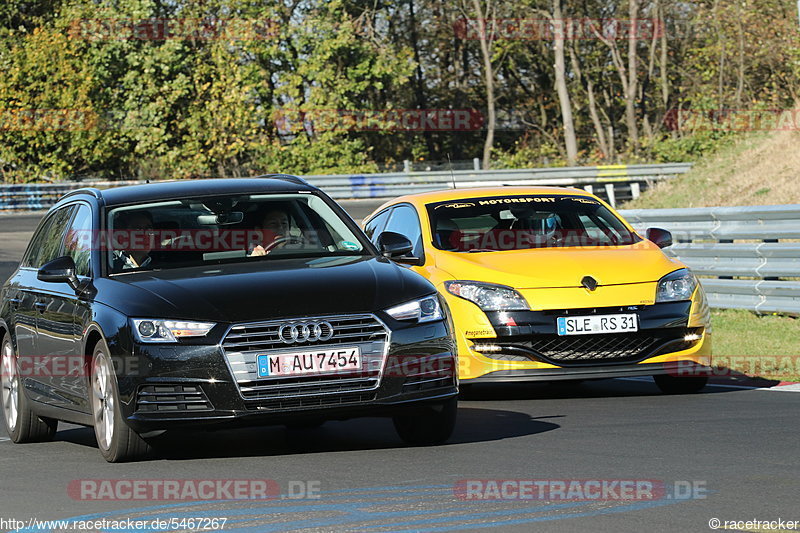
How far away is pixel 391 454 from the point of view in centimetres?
786

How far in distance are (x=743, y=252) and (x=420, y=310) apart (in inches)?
334

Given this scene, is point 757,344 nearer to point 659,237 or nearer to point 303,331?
point 659,237

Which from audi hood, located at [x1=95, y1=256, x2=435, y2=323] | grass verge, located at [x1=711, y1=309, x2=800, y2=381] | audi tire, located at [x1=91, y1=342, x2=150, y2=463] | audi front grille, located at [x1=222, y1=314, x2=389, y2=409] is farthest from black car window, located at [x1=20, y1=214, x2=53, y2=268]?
grass verge, located at [x1=711, y1=309, x2=800, y2=381]

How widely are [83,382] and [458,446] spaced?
2168mm

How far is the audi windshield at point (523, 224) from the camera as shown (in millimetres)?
11438

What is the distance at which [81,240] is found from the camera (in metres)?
9.09

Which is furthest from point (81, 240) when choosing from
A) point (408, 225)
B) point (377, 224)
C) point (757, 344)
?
point (757, 344)

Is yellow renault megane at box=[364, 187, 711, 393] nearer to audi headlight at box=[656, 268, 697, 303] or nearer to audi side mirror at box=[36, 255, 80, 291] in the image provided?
audi headlight at box=[656, 268, 697, 303]

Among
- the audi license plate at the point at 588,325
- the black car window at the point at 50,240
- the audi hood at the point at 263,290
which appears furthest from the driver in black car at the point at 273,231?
the audi license plate at the point at 588,325

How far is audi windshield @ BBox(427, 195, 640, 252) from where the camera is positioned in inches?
450

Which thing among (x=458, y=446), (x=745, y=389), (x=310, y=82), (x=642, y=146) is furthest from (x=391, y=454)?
(x=310, y=82)

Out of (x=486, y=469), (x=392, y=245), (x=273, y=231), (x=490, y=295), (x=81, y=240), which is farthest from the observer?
(x=490, y=295)

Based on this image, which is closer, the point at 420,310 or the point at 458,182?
the point at 420,310

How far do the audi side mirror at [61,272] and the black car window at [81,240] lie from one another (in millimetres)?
102
